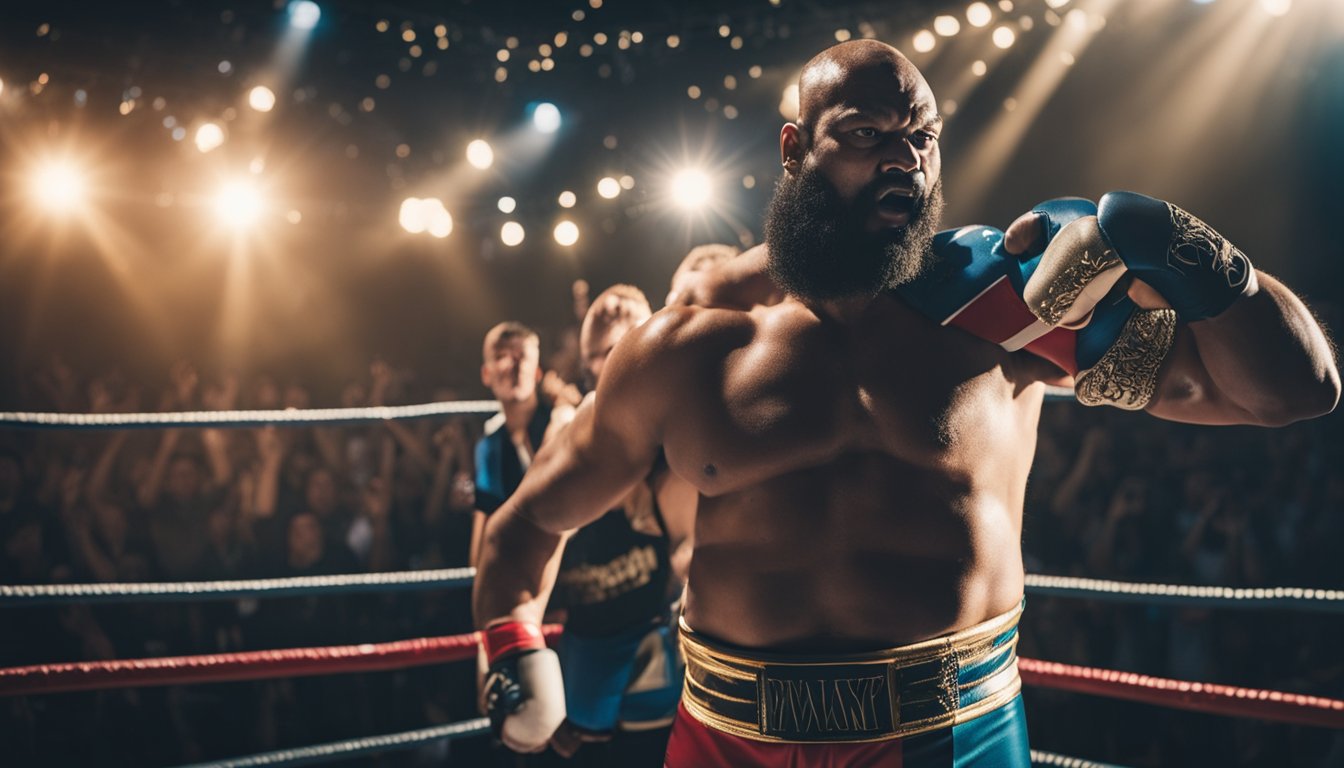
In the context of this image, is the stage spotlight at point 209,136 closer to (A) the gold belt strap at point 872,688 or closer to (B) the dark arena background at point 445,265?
(B) the dark arena background at point 445,265

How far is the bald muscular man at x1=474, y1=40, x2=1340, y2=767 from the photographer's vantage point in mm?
1122

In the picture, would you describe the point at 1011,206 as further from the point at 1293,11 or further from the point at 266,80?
the point at 266,80

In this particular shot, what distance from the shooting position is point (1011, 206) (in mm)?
7152

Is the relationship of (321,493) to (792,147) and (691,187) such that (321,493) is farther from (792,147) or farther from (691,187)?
(792,147)

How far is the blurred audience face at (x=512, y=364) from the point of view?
3002mm

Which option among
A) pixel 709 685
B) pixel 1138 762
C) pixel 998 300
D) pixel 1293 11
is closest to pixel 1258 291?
pixel 998 300

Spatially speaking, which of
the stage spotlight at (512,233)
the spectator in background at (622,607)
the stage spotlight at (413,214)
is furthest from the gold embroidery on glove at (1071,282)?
the stage spotlight at (512,233)

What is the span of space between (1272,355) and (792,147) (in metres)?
0.62

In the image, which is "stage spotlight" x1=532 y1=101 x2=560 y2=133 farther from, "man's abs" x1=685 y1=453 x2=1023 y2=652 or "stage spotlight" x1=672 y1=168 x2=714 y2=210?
"man's abs" x1=685 y1=453 x2=1023 y2=652

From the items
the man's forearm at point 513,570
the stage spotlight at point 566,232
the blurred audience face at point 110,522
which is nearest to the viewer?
the man's forearm at point 513,570

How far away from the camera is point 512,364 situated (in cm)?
300

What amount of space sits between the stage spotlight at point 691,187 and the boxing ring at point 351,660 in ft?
17.7

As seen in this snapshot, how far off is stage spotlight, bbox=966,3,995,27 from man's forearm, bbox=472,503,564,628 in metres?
5.00

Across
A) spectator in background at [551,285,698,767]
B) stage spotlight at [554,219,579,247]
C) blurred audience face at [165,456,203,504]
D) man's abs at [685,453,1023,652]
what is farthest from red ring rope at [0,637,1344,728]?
stage spotlight at [554,219,579,247]
